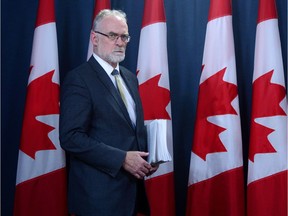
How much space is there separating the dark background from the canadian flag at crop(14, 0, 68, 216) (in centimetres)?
31

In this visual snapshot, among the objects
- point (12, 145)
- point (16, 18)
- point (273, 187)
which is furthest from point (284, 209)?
point (16, 18)

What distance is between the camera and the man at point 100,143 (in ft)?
5.13

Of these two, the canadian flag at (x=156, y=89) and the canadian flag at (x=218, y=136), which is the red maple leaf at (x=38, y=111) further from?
the canadian flag at (x=218, y=136)

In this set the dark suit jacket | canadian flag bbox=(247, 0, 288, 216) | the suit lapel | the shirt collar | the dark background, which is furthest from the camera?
the dark background

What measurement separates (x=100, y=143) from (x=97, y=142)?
0.01 metres

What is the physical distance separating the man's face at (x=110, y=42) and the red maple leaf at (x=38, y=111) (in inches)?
23.8

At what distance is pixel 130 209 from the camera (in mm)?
1655

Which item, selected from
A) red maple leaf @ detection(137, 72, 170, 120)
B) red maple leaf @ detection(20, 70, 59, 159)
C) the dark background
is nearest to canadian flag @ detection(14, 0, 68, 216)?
red maple leaf @ detection(20, 70, 59, 159)

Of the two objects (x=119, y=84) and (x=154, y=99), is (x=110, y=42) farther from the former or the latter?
(x=154, y=99)

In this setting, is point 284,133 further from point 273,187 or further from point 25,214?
point 25,214

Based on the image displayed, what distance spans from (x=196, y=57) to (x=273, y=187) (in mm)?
925

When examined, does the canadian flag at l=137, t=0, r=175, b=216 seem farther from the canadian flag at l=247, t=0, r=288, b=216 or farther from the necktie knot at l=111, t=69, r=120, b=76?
the necktie knot at l=111, t=69, r=120, b=76

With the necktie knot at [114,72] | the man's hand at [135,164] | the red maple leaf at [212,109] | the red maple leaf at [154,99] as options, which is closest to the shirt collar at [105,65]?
the necktie knot at [114,72]

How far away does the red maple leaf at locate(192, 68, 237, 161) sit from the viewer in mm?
2289
